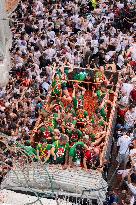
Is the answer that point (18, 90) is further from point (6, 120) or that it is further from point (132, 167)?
point (132, 167)

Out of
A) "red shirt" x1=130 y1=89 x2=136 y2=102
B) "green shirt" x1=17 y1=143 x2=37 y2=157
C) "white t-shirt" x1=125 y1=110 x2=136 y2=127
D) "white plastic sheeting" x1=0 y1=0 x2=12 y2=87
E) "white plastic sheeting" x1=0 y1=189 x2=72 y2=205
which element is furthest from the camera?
"white plastic sheeting" x1=0 y1=0 x2=12 y2=87

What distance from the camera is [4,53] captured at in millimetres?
18703

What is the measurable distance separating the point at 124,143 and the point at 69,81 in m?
3.62

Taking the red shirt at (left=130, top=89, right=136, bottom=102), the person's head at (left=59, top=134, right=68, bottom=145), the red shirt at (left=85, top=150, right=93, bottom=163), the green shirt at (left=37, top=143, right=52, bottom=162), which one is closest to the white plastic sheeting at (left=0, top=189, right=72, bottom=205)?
the green shirt at (left=37, top=143, right=52, bottom=162)

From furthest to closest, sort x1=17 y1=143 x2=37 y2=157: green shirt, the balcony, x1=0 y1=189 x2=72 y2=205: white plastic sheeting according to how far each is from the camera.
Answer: the balcony
x1=17 y1=143 x2=37 y2=157: green shirt
x1=0 y1=189 x2=72 y2=205: white plastic sheeting

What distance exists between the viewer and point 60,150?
47.8 feet

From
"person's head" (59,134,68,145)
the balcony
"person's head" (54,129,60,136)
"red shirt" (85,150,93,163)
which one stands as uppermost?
the balcony

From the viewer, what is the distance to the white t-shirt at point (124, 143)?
49.8ft

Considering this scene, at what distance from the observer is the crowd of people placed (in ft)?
48.9

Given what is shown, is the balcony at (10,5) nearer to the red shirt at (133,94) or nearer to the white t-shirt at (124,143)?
the red shirt at (133,94)

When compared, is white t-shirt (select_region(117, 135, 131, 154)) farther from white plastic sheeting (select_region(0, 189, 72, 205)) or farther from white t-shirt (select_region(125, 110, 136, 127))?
white plastic sheeting (select_region(0, 189, 72, 205))

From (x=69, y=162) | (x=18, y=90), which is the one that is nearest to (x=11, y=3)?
(x=18, y=90)

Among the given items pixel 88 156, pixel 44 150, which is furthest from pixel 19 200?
pixel 88 156

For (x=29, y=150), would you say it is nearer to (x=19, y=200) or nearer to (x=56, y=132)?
(x=56, y=132)
